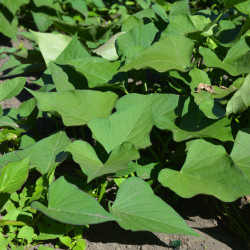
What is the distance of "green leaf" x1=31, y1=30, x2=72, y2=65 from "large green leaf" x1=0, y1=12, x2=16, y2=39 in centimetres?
89

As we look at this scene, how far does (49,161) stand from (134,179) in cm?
35

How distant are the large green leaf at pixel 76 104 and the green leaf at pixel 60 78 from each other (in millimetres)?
168

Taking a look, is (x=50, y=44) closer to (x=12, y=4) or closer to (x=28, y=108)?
(x=28, y=108)

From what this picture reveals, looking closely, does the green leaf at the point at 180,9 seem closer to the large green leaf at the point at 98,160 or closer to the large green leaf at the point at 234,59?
the large green leaf at the point at 234,59

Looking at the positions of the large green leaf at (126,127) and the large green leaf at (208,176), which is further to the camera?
the large green leaf at (126,127)

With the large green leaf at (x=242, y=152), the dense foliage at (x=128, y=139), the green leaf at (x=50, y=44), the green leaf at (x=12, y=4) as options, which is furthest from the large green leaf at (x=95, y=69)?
the green leaf at (x=12, y=4)

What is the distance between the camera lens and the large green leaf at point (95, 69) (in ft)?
5.81

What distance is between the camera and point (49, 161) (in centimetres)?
160

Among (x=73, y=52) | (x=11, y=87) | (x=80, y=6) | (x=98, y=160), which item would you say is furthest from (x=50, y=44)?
(x=80, y=6)

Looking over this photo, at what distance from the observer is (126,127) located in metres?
1.57

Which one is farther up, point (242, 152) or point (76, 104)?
point (76, 104)

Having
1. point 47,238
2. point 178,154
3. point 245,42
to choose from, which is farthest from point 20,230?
point 245,42

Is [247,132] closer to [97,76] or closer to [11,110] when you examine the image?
[97,76]

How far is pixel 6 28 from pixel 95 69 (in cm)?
141
